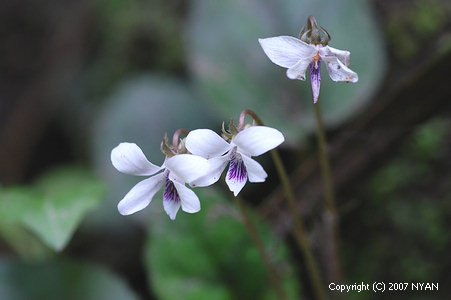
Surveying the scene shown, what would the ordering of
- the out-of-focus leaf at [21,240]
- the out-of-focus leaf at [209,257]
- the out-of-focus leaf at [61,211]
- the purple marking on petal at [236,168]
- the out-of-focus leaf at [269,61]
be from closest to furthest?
the purple marking on petal at [236,168], the out-of-focus leaf at [61,211], the out-of-focus leaf at [209,257], the out-of-focus leaf at [269,61], the out-of-focus leaf at [21,240]

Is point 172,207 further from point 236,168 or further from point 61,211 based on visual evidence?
point 61,211

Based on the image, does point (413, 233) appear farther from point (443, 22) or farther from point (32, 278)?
point (32, 278)

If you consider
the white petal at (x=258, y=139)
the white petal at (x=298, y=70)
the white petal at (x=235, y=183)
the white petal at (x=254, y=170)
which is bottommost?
the white petal at (x=235, y=183)

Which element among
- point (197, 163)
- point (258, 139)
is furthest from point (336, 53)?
point (197, 163)

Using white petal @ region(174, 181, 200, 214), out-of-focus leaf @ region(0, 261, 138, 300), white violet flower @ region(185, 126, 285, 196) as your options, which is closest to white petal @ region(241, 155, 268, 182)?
white violet flower @ region(185, 126, 285, 196)

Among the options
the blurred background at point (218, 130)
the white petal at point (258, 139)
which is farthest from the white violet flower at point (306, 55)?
the blurred background at point (218, 130)

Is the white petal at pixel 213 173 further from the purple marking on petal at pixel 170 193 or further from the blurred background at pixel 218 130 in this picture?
the blurred background at pixel 218 130

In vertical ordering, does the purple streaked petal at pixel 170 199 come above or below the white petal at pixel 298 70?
below
